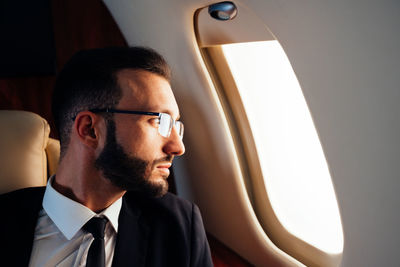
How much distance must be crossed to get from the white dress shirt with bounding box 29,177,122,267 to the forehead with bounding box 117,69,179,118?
1.26 feet

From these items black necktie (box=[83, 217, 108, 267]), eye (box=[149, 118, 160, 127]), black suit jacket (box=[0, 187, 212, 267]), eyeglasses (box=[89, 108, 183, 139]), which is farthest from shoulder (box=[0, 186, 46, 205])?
eye (box=[149, 118, 160, 127])

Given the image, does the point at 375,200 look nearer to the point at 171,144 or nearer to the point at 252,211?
the point at 171,144

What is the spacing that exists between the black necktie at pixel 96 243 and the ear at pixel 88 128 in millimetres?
259

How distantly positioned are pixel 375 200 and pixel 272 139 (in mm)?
693

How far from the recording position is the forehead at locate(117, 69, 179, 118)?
3.75 feet

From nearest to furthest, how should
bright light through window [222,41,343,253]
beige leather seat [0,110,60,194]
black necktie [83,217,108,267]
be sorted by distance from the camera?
black necktie [83,217,108,267] < beige leather seat [0,110,60,194] < bright light through window [222,41,343,253]

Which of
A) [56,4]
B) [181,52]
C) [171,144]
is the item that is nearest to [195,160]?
[181,52]

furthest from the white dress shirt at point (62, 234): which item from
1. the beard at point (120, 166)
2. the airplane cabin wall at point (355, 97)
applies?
the airplane cabin wall at point (355, 97)

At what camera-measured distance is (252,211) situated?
175 centimetres

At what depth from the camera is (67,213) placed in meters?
1.13

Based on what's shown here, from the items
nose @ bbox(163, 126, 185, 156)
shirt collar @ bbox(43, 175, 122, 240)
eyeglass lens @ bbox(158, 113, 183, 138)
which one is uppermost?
eyeglass lens @ bbox(158, 113, 183, 138)

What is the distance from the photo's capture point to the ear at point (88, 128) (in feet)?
3.71

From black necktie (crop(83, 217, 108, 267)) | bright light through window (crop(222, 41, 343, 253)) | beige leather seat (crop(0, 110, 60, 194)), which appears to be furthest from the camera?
bright light through window (crop(222, 41, 343, 253))

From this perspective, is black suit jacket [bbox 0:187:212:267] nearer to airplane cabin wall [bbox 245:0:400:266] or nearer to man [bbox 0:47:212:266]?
man [bbox 0:47:212:266]
